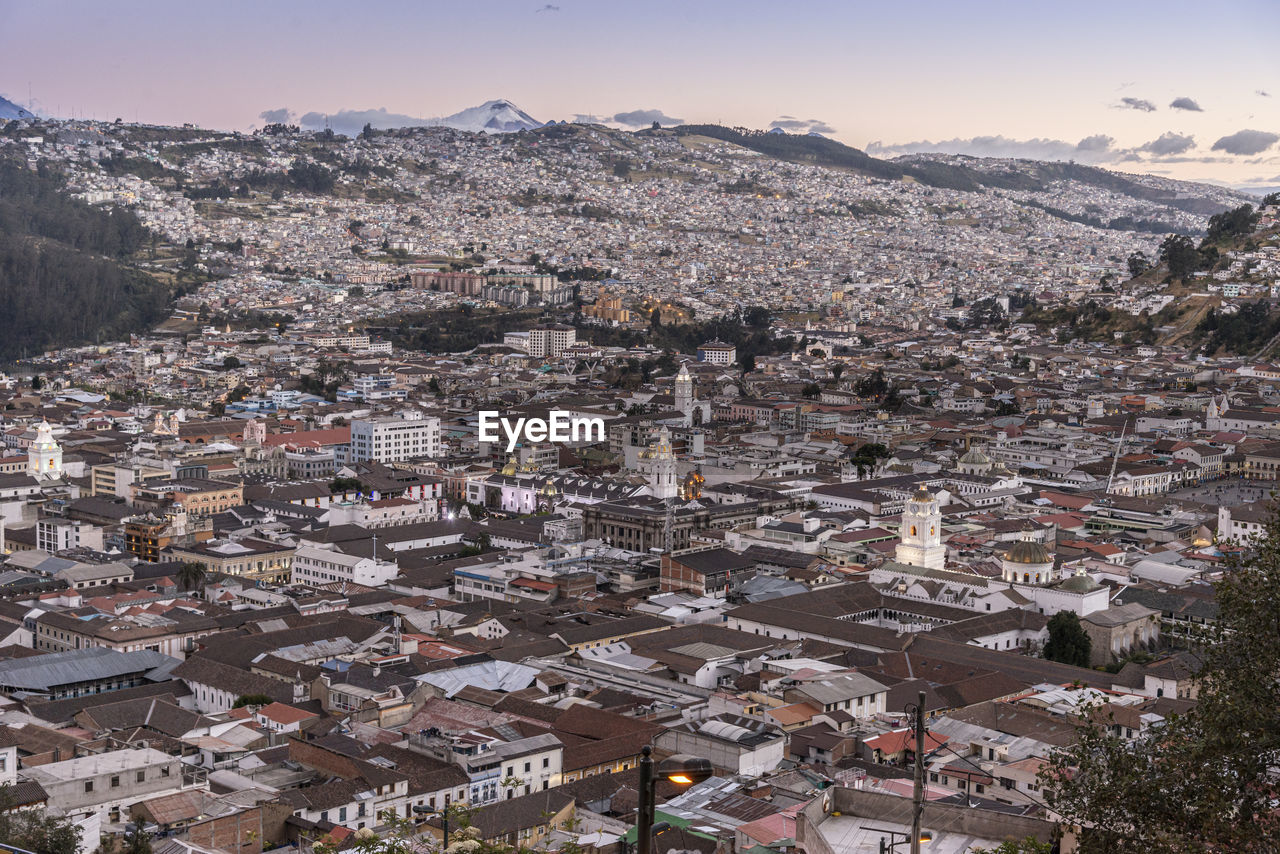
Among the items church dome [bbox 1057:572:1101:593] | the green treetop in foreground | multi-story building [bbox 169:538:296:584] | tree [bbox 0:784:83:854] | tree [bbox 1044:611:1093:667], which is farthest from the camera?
multi-story building [bbox 169:538:296:584]

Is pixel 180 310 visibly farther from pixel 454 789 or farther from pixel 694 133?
pixel 694 133

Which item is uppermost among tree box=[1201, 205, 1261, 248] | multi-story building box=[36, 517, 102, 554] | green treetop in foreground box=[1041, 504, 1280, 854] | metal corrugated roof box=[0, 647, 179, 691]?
tree box=[1201, 205, 1261, 248]

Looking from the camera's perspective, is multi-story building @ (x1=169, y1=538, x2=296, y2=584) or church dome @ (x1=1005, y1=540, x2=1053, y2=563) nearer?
church dome @ (x1=1005, y1=540, x2=1053, y2=563)

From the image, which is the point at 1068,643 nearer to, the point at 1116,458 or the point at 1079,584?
the point at 1079,584

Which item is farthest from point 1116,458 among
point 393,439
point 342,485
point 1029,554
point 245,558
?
point 245,558

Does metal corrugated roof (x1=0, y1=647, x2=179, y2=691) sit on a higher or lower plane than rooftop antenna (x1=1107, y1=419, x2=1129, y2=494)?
lower

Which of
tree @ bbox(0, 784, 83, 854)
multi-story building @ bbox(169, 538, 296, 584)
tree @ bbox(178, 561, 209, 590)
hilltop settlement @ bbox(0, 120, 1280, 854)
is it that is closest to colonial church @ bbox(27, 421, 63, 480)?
hilltop settlement @ bbox(0, 120, 1280, 854)

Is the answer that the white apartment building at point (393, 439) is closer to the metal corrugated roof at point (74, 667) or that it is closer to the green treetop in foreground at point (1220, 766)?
the metal corrugated roof at point (74, 667)

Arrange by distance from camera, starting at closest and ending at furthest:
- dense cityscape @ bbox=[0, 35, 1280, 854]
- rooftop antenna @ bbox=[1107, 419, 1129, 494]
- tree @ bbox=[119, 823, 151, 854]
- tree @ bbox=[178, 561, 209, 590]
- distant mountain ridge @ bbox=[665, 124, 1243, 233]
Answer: tree @ bbox=[119, 823, 151, 854] → dense cityscape @ bbox=[0, 35, 1280, 854] → tree @ bbox=[178, 561, 209, 590] → rooftop antenna @ bbox=[1107, 419, 1129, 494] → distant mountain ridge @ bbox=[665, 124, 1243, 233]

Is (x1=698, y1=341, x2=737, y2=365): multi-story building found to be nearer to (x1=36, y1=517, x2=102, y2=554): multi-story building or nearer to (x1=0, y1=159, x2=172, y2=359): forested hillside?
(x1=0, y1=159, x2=172, y2=359): forested hillside
